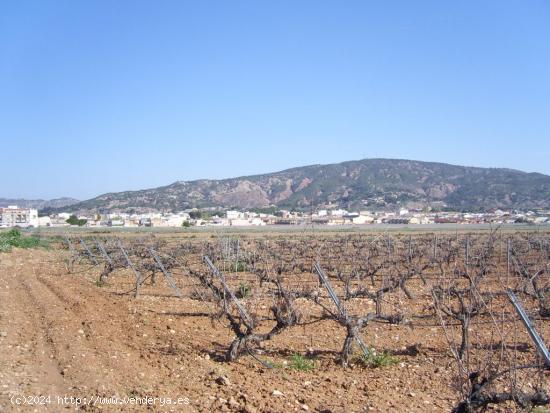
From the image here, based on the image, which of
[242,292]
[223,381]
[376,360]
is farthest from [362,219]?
[223,381]

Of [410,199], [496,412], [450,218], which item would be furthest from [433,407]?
[410,199]

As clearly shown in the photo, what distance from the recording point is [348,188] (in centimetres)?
14512

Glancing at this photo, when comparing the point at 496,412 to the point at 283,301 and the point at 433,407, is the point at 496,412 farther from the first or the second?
the point at 283,301

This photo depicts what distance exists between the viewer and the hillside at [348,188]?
119 metres

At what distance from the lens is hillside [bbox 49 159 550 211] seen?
119 m

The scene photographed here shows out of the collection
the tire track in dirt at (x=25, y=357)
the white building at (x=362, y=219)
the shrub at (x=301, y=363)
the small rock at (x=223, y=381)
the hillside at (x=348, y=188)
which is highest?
the hillside at (x=348, y=188)

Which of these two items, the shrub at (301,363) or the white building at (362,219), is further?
the white building at (362,219)

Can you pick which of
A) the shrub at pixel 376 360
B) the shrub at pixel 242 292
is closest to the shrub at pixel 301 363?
the shrub at pixel 376 360

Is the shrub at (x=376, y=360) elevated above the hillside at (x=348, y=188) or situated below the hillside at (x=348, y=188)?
below

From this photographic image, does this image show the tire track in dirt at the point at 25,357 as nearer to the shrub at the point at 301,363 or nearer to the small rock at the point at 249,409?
the small rock at the point at 249,409

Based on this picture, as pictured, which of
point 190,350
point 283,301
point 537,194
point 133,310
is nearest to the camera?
point 283,301

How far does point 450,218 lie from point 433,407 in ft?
286

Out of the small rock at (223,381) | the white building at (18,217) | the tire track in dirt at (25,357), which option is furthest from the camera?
the white building at (18,217)

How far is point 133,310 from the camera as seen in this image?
11.5 metres
